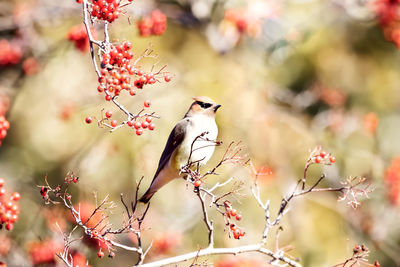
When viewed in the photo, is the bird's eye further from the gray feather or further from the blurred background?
the blurred background

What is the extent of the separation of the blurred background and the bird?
2245mm

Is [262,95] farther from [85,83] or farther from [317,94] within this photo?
[85,83]

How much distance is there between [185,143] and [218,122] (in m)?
3.22

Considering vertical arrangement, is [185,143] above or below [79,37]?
below

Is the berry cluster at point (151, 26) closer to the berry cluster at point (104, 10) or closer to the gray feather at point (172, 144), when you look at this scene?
the gray feather at point (172, 144)

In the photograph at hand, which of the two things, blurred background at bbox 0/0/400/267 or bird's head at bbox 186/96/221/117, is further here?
blurred background at bbox 0/0/400/267

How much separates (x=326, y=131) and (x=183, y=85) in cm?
234

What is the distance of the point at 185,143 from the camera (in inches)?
132

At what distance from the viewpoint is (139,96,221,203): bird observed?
3301 millimetres

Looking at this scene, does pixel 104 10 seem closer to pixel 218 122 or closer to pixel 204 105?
pixel 204 105

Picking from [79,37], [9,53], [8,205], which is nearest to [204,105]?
[8,205]

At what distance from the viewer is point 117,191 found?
7.23m

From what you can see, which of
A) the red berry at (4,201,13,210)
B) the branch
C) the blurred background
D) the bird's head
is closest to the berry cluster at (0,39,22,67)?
the blurred background

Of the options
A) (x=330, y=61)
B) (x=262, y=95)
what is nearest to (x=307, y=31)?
(x=262, y=95)
